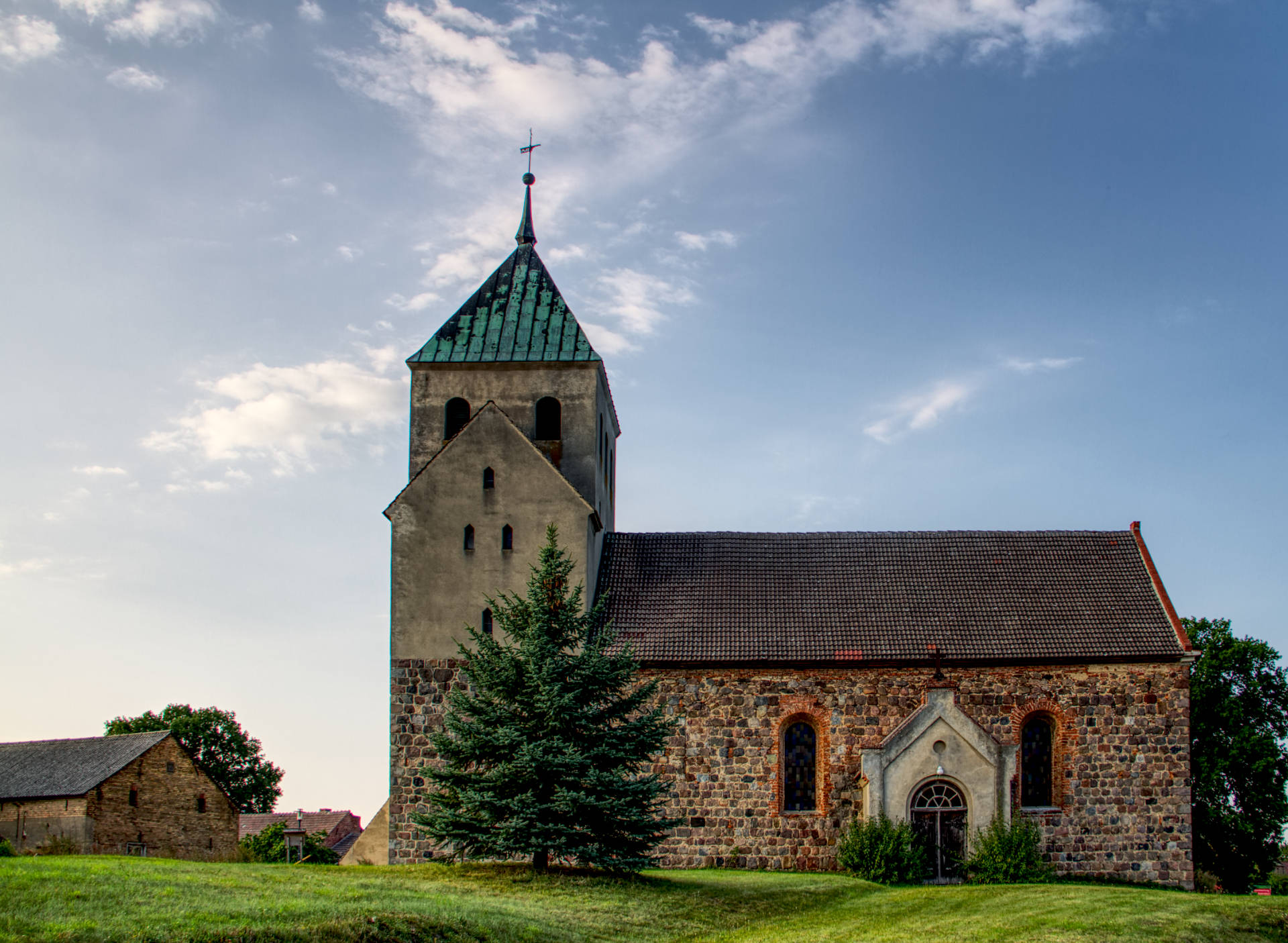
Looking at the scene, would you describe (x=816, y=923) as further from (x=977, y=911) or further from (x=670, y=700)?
(x=670, y=700)

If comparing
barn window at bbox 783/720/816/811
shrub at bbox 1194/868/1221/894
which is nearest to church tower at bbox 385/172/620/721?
barn window at bbox 783/720/816/811

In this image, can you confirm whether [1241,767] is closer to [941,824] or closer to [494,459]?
[941,824]

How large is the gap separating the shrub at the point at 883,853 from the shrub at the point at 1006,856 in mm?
1017

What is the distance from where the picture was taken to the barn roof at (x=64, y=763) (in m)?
37.6

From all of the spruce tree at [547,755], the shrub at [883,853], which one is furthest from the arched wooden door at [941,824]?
the spruce tree at [547,755]

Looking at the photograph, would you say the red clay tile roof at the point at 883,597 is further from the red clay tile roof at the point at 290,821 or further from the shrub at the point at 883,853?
the red clay tile roof at the point at 290,821

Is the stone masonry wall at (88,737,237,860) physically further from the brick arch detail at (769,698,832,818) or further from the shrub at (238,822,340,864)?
the brick arch detail at (769,698,832,818)

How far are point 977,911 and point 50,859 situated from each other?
13.0 metres

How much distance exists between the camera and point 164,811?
129 ft

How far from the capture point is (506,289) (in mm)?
29250

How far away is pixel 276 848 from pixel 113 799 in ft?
40.5

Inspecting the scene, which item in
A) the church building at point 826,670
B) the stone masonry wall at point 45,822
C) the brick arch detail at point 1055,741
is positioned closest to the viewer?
the church building at point 826,670

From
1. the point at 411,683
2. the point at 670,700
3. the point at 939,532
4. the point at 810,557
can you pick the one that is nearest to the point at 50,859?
the point at 411,683

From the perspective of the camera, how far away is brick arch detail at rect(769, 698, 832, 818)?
949 inches
